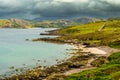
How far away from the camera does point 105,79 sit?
61312 mm

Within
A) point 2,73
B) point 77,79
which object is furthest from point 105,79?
point 2,73

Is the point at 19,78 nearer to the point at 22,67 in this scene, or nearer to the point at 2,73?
the point at 2,73

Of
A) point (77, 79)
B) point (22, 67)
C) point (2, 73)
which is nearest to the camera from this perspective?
point (77, 79)

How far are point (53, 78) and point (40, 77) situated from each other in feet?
31.0

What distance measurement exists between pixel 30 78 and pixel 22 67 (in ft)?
93.1

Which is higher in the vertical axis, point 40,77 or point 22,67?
point 22,67

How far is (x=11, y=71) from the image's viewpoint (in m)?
99.1

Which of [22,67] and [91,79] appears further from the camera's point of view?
[22,67]

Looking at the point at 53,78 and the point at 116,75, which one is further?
the point at 53,78

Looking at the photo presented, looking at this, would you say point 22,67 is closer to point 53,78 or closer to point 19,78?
point 19,78

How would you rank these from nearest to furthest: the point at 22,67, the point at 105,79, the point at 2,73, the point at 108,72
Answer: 1. the point at 105,79
2. the point at 108,72
3. the point at 2,73
4. the point at 22,67

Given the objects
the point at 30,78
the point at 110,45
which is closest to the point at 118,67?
the point at 30,78

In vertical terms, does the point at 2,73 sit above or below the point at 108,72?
above

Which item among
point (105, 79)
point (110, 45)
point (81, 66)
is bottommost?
point (105, 79)
